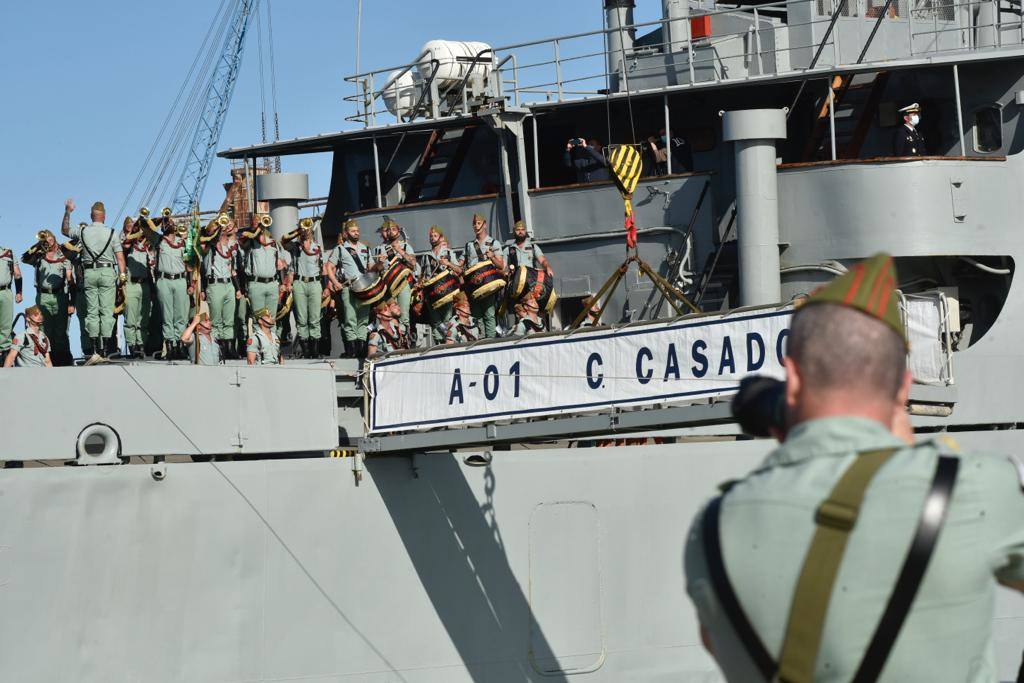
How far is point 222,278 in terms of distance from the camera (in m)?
11.0

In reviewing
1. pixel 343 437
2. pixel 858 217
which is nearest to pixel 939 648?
pixel 343 437

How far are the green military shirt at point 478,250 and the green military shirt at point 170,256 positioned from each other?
2.40m

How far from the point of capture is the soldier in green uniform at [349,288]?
11344mm

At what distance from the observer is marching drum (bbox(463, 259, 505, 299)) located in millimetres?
11383

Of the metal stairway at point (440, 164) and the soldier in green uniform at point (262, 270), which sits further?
the metal stairway at point (440, 164)

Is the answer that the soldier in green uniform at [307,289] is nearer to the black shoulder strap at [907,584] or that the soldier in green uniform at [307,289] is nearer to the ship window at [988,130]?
the ship window at [988,130]

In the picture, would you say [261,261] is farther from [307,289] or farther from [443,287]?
[443,287]

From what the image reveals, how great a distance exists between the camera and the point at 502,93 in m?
13.5

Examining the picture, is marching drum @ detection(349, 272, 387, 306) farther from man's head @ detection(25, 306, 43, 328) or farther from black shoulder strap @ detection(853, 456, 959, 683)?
black shoulder strap @ detection(853, 456, 959, 683)

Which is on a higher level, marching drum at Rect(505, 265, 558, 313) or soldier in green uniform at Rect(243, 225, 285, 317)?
soldier in green uniform at Rect(243, 225, 285, 317)

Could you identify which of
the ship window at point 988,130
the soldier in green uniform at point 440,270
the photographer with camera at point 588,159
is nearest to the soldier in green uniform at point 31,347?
the soldier in green uniform at point 440,270

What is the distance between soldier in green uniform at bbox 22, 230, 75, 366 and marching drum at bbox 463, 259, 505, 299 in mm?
3269

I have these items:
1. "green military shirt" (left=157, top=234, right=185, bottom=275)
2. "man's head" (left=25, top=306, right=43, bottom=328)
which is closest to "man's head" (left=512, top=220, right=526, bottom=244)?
"green military shirt" (left=157, top=234, right=185, bottom=275)

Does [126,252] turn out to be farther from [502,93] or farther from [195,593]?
[502,93]
